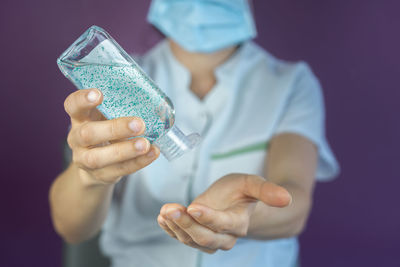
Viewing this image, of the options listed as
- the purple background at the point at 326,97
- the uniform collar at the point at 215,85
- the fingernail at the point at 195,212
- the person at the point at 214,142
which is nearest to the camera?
the fingernail at the point at 195,212

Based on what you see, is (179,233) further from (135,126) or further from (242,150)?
(242,150)

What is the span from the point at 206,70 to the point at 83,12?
454 millimetres

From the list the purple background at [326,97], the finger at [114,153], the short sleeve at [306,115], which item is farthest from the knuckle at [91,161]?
the purple background at [326,97]

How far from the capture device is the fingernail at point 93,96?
38 centimetres

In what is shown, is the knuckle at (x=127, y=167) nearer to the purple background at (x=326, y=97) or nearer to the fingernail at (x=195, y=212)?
the fingernail at (x=195, y=212)

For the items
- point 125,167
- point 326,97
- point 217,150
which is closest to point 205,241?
point 125,167

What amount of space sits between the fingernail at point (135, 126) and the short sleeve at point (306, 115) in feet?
1.43

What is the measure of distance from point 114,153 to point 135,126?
45 mm

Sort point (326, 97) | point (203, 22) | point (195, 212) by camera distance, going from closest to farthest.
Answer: point (195, 212) < point (203, 22) < point (326, 97)

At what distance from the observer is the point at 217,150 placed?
76 centimetres

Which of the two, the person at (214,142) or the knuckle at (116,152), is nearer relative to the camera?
the knuckle at (116,152)

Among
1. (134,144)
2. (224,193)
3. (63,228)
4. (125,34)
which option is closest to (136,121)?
(134,144)

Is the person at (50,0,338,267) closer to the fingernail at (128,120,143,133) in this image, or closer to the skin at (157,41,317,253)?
the skin at (157,41,317,253)

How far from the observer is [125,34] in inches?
42.8
